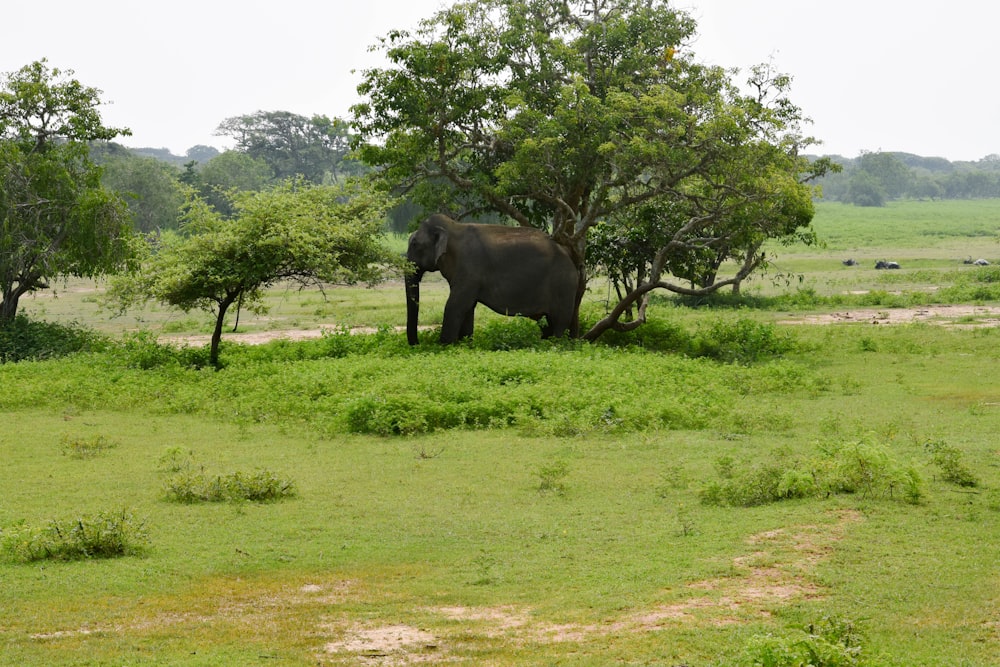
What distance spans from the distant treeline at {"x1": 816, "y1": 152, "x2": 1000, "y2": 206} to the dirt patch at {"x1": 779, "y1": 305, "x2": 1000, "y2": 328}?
85368mm

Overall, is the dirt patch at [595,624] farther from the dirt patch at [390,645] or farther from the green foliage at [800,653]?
the green foliage at [800,653]

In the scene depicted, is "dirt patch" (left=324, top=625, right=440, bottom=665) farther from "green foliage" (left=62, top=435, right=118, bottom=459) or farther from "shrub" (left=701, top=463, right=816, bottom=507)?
"green foliage" (left=62, top=435, right=118, bottom=459)

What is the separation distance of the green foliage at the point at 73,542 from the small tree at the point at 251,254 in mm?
9223

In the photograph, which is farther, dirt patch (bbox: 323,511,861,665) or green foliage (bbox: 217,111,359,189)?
green foliage (bbox: 217,111,359,189)

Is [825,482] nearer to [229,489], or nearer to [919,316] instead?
[229,489]

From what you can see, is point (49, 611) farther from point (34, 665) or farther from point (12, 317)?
point (12, 317)

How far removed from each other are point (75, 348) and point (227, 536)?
13156 millimetres

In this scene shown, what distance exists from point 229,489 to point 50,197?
1272 cm

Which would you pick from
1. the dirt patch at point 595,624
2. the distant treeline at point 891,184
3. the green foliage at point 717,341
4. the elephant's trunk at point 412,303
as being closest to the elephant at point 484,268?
the elephant's trunk at point 412,303

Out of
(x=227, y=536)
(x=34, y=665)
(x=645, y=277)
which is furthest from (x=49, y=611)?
Result: (x=645, y=277)

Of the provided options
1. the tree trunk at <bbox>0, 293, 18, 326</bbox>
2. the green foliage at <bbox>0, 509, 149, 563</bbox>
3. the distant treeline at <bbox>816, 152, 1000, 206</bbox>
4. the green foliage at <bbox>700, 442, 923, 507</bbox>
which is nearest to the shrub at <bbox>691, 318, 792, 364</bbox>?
the green foliage at <bbox>700, 442, 923, 507</bbox>

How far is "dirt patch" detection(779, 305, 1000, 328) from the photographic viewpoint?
25375mm

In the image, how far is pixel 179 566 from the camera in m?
8.64

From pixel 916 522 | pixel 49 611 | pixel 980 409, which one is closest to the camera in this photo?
pixel 49 611
